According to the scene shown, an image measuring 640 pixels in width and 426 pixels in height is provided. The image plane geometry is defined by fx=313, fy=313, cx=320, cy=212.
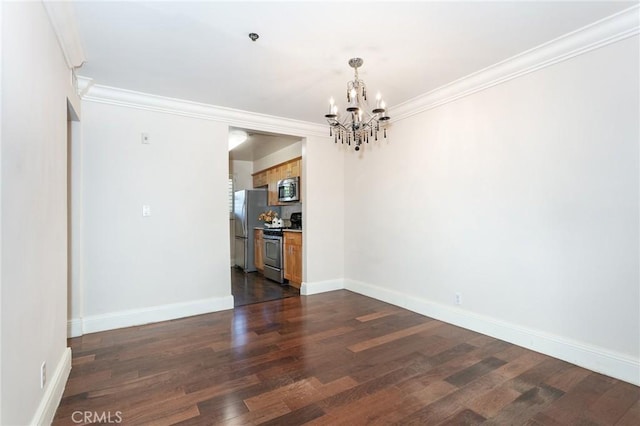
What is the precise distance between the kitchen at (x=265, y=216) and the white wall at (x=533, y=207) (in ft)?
6.20

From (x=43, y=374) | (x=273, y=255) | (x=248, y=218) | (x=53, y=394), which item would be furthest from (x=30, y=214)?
(x=248, y=218)

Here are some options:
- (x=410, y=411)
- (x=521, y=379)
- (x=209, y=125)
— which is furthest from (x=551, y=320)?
(x=209, y=125)

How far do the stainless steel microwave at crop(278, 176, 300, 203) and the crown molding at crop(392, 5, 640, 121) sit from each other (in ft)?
8.49

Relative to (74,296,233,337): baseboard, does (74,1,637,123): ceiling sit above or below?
above

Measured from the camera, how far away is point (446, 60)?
2771mm

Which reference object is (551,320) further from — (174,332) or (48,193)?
(48,193)

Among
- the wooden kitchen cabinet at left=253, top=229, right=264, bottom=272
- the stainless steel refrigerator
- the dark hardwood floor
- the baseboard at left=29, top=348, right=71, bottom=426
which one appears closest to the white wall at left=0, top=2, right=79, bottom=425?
the baseboard at left=29, top=348, right=71, bottom=426

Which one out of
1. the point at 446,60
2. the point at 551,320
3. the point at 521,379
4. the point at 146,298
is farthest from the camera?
the point at 146,298

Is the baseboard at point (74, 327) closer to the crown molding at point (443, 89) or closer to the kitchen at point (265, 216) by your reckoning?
the kitchen at point (265, 216)

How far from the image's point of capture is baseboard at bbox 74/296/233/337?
3.16 meters

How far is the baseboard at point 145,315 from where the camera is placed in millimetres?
3156

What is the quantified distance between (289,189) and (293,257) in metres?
1.32

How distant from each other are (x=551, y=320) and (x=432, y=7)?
2590 mm

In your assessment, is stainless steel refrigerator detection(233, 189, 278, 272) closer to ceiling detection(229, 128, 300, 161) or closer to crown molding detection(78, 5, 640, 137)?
ceiling detection(229, 128, 300, 161)
